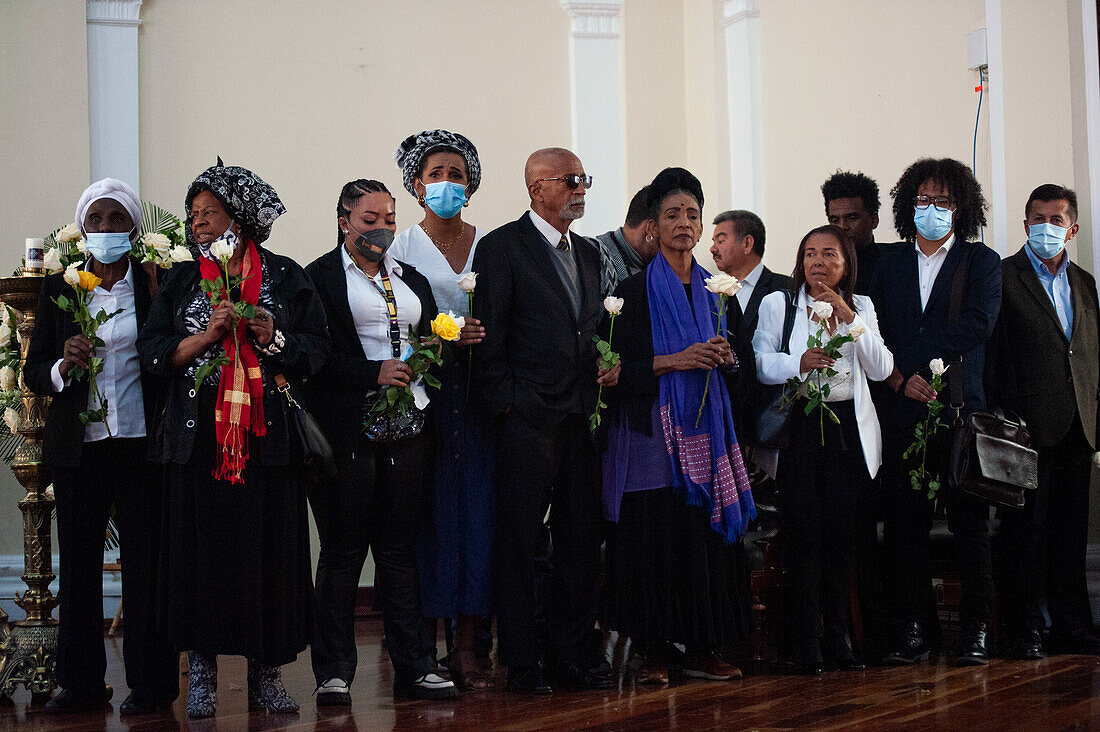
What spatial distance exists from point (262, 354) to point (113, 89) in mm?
3338

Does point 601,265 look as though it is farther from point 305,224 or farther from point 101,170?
point 101,170

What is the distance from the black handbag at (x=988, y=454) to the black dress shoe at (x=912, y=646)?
0.54 m

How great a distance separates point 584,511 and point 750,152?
3582 mm

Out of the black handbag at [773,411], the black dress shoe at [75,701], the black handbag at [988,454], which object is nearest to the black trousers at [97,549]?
the black dress shoe at [75,701]

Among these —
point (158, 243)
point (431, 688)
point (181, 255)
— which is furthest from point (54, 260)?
point (431, 688)

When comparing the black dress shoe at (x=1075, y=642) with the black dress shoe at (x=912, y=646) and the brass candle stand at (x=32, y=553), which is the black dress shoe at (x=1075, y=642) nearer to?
the black dress shoe at (x=912, y=646)

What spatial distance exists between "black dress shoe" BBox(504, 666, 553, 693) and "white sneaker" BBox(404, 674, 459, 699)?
0.19 metres

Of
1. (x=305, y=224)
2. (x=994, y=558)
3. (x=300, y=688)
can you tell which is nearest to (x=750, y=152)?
(x=305, y=224)

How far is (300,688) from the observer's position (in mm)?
4379

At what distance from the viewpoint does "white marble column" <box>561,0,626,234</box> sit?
7.23 meters

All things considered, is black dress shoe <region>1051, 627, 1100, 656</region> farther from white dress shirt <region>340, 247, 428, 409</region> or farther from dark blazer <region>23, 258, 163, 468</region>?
dark blazer <region>23, 258, 163, 468</region>

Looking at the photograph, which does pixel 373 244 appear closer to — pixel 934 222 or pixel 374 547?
pixel 374 547

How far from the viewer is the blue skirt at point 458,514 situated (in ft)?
13.9

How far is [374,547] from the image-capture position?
4148 millimetres
